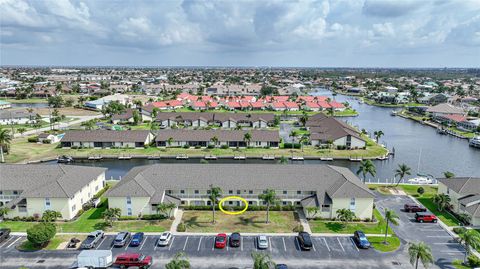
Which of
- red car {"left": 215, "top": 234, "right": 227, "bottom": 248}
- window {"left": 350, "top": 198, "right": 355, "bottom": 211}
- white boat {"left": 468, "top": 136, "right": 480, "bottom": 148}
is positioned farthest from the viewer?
white boat {"left": 468, "top": 136, "right": 480, "bottom": 148}

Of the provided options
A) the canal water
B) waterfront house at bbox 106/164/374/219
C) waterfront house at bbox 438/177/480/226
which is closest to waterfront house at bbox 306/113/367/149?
the canal water

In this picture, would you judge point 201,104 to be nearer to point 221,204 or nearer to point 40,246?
point 221,204

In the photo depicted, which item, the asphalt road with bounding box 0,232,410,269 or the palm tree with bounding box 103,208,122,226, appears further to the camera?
the palm tree with bounding box 103,208,122,226

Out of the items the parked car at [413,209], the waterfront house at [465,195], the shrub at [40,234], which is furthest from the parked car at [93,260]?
the waterfront house at [465,195]

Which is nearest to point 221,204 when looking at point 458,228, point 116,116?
point 458,228

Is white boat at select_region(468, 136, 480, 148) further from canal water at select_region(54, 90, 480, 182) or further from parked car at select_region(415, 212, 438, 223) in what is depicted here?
parked car at select_region(415, 212, 438, 223)

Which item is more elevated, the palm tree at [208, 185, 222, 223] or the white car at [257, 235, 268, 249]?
the palm tree at [208, 185, 222, 223]

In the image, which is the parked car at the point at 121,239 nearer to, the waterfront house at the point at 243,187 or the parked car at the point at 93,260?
the parked car at the point at 93,260
